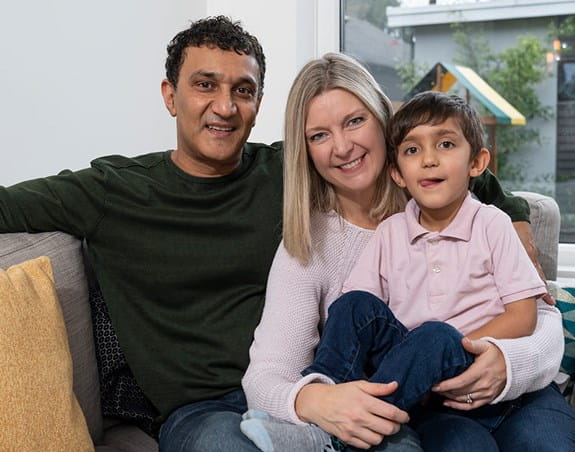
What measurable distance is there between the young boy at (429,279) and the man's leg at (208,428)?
0.21 feet

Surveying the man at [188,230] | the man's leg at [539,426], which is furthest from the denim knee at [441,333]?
the man at [188,230]

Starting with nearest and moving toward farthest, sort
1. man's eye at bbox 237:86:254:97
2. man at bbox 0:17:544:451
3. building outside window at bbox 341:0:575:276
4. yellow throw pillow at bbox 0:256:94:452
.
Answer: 1. yellow throw pillow at bbox 0:256:94:452
2. man at bbox 0:17:544:451
3. man's eye at bbox 237:86:254:97
4. building outside window at bbox 341:0:575:276

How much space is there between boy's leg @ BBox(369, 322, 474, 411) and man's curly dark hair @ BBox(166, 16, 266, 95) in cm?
82

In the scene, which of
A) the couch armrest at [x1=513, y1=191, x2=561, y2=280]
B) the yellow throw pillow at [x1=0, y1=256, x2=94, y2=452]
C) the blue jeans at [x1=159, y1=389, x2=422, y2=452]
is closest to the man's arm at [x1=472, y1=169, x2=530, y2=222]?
the couch armrest at [x1=513, y1=191, x2=561, y2=280]

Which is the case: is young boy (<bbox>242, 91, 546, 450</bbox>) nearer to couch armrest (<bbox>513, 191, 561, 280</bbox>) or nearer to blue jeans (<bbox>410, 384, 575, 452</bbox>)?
blue jeans (<bbox>410, 384, 575, 452</bbox>)

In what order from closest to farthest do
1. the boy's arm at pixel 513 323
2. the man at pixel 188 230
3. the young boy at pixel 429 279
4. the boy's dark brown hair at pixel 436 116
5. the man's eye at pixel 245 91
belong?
the young boy at pixel 429 279 → the boy's arm at pixel 513 323 → the boy's dark brown hair at pixel 436 116 → the man at pixel 188 230 → the man's eye at pixel 245 91

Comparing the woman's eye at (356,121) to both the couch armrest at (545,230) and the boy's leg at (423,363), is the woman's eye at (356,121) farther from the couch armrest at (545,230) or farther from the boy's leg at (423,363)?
the couch armrest at (545,230)

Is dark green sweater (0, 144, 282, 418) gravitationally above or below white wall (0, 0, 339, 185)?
below

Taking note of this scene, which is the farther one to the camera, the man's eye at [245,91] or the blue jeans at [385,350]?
the man's eye at [245,91]

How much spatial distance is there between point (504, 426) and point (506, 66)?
5.95ft

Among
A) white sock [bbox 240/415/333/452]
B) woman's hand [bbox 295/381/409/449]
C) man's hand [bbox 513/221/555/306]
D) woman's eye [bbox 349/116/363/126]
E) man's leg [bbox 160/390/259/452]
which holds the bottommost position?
man's leg [bbox 160/390/259/452]

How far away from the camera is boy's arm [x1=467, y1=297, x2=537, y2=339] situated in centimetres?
156

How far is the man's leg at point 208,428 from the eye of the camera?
58.9 inches

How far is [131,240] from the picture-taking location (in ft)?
5.96
